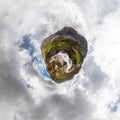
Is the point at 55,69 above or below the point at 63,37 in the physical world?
below

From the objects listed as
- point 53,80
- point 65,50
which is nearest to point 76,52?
point 65,50

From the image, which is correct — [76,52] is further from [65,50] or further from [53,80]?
[53,80]

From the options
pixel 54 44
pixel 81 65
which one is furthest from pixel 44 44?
pixel 81 65

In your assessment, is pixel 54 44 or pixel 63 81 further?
pixel 63 81

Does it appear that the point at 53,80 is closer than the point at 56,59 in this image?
No

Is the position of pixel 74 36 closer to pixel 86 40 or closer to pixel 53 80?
pixel 86 40

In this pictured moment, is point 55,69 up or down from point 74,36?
down
